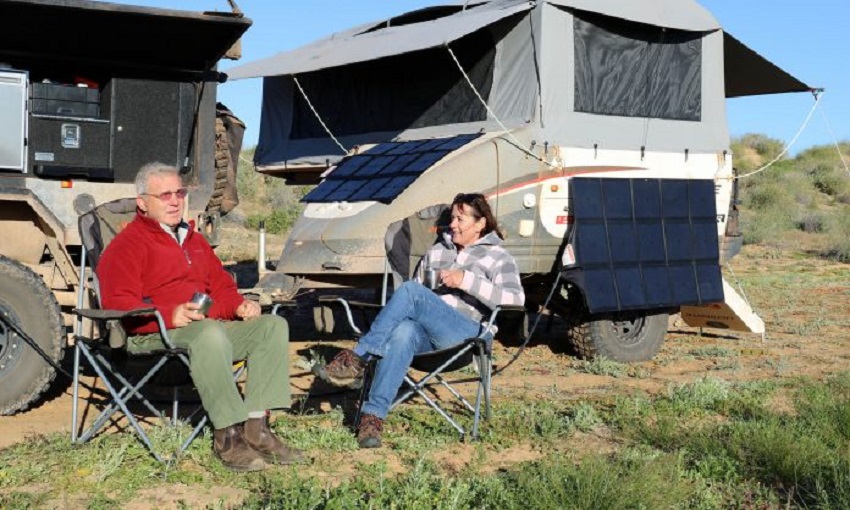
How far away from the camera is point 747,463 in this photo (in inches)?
171

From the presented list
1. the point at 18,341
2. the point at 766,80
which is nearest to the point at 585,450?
the point at 18,341

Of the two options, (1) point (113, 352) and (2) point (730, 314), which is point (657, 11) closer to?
(2) point (730, 314)

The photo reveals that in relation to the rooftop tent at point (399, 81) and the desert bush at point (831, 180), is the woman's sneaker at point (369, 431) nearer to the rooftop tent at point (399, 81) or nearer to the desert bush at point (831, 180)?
the rooftop tent at point (399, 81)

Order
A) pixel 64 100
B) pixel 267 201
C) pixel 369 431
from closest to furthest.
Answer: pixel 369 431
pixel 64 100
pixel 267 201

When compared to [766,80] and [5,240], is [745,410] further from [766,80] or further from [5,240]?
[766,80]

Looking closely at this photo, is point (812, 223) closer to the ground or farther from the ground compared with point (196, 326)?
farther from the ground

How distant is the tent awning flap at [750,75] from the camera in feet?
29.9

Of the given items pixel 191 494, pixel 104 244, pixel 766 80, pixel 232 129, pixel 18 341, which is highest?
pixel 766 80

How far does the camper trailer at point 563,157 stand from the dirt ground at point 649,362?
0.36m

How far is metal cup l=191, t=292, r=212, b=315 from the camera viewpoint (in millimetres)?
4445

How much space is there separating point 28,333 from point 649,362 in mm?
4206

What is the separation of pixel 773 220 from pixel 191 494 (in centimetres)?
1861

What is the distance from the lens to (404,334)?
4.95 meters

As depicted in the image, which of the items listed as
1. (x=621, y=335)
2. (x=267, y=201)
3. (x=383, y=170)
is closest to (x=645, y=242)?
(x=621, y=335)
